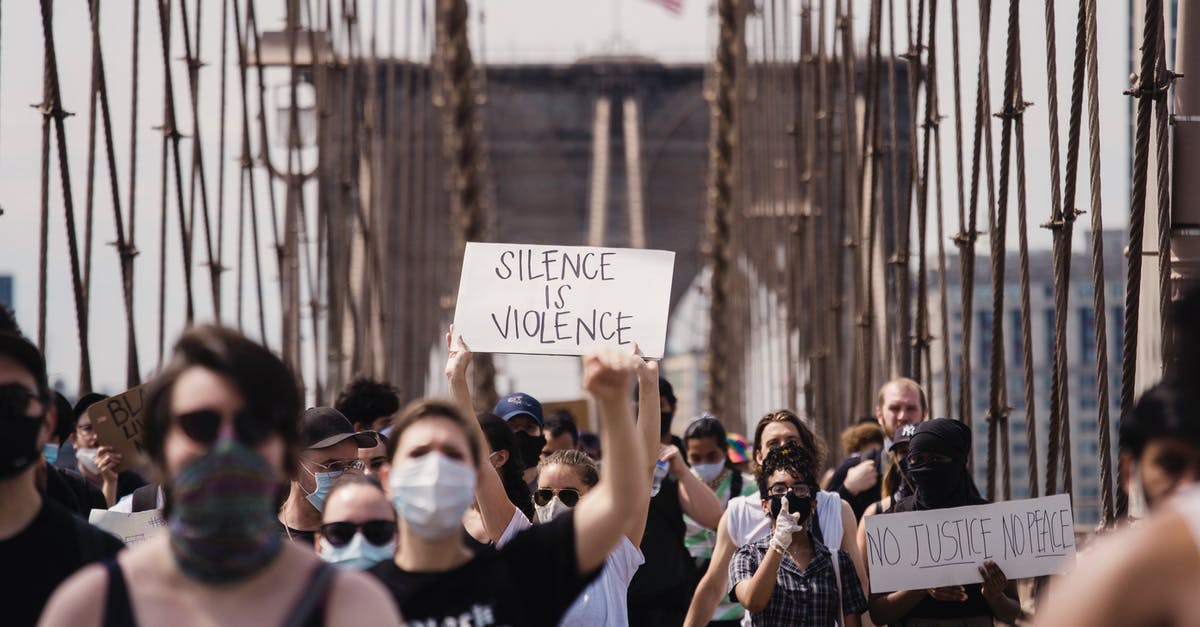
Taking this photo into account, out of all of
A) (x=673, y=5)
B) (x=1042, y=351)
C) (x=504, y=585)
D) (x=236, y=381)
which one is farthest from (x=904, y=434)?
(x=1042, y=351)

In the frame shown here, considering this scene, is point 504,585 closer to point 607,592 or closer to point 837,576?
point 607,592

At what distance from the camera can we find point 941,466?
5.15m

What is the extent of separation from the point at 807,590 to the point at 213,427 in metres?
2.93

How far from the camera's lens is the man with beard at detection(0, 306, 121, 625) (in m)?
2.94

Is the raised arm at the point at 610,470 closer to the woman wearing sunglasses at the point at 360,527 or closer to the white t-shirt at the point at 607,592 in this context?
the woman wearing sunglasses at the point at 360,527

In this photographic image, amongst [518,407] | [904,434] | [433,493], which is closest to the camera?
[433,493]

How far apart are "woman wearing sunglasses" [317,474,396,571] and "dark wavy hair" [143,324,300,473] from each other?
0.53 metres

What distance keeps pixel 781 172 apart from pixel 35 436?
86.2 feet

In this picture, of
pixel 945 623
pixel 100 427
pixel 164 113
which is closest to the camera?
pixel 945 623

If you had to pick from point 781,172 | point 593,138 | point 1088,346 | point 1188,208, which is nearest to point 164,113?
point 1188,208

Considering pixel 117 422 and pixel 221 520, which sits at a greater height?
pixel 221 520

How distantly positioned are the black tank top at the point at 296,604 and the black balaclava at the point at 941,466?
2934 mm

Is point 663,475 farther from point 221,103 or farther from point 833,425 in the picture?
point 833,425

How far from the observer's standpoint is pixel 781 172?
2891 centimetres
